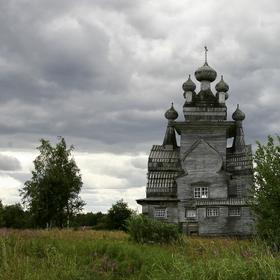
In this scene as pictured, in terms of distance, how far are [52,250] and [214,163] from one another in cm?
3025

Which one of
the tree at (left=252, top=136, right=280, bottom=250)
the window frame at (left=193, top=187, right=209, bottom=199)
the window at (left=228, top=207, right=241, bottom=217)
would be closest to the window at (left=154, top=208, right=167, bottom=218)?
the window frame at (left=193, top=187, right=209, bottom=199)

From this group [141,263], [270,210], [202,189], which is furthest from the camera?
[202,189]

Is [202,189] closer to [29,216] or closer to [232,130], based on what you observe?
[232,130]

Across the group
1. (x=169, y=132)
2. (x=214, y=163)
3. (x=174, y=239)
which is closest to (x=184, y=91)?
(x=169, y=132)

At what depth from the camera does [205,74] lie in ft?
152

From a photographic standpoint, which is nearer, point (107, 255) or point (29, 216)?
point (107, 255)

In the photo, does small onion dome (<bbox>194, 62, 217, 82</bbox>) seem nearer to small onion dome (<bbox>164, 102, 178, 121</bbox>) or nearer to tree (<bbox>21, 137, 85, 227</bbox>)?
small onion dome (<bbox>164, 102, 178, 121</bbox>)

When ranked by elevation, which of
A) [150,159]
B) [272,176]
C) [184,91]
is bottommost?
[272,176]

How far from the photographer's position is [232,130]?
158 ft

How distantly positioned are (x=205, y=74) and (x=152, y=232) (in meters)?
29.3

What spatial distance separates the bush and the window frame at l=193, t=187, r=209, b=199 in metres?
23.3

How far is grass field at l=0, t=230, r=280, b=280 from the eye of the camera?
9.37m

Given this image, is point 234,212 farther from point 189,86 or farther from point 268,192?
point 268,192

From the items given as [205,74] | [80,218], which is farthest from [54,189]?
[205,74]
